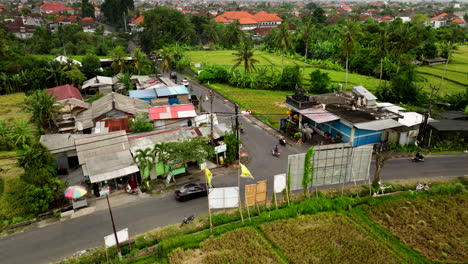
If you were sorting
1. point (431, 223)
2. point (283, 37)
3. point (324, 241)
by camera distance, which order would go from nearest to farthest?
point (324, 241)
point (431, 223)
point (283, 37)

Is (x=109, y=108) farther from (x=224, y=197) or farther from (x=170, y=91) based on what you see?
(x=224, y=197)

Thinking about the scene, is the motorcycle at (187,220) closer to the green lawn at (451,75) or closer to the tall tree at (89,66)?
the tall tree at (89,66)

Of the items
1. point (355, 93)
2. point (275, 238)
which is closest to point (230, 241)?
point (275, 238)

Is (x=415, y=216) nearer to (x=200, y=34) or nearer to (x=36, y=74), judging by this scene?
(x=36, y=74)

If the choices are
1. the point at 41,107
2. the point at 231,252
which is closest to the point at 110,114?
the point at 41,107

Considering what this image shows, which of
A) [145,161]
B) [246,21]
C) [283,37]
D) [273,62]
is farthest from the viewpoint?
[246,21]

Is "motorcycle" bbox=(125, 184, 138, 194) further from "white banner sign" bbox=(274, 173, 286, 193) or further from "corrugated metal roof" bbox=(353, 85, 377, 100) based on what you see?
"corrugated metal roof" bbox=(353, 85, 377, 100)
